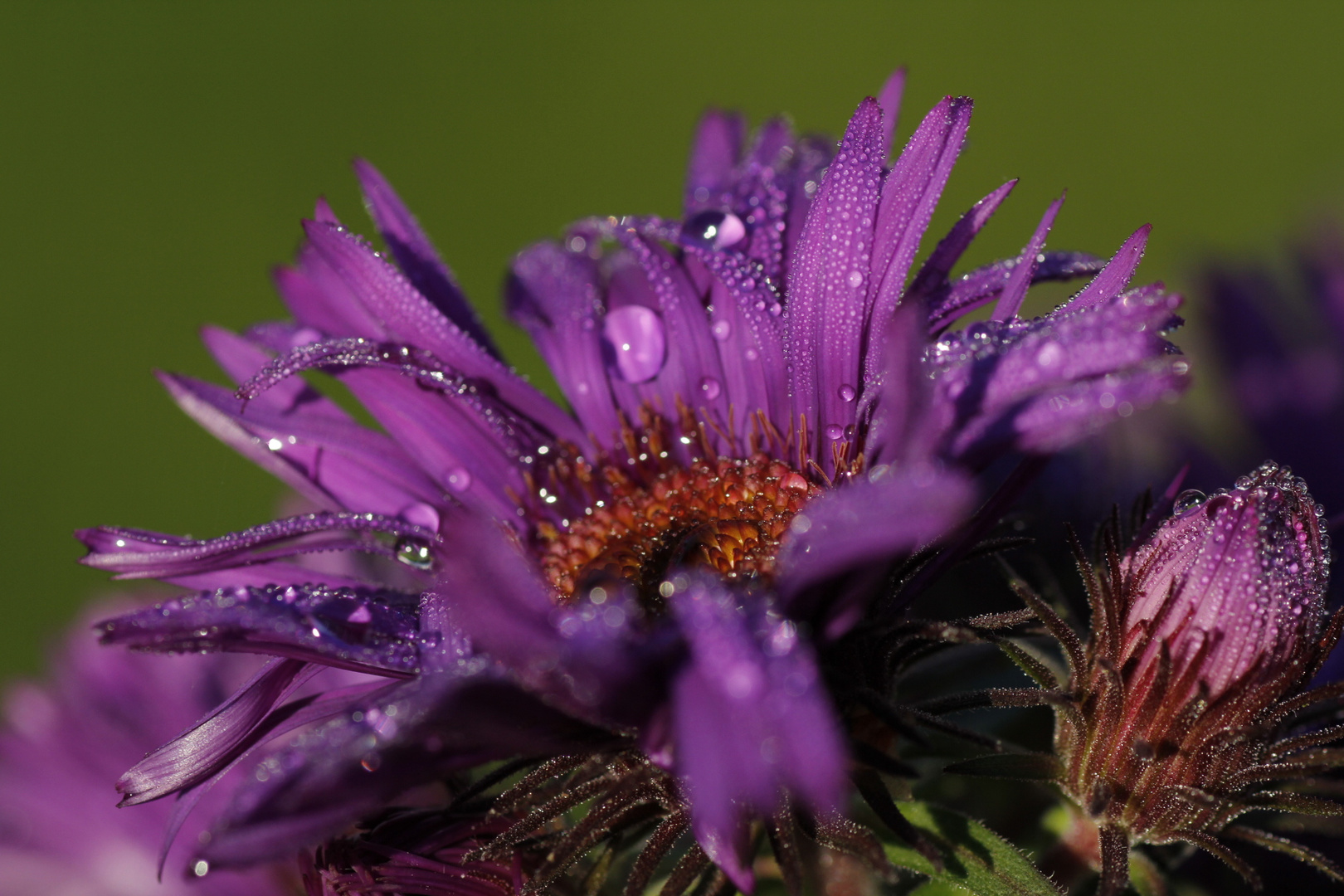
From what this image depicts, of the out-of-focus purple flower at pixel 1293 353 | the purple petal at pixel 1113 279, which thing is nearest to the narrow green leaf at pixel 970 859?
the purple petal at pixel 1113 279

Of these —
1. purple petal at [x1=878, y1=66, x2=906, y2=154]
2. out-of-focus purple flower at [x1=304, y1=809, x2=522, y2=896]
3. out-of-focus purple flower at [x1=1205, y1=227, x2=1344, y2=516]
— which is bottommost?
out-of-focus purple flower at [x1=1205, y1=227, x2=1344, y2=516]

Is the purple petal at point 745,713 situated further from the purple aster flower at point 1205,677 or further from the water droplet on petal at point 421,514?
the water droplet on petal at point 421,514

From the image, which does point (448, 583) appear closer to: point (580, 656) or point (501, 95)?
point (580, 656)

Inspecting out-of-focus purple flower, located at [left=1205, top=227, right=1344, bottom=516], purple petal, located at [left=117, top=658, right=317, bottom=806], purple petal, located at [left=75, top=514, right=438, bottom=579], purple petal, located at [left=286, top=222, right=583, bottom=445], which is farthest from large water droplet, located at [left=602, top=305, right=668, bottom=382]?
out-of-focus purple flower, located at [left=1205, top=227, right=1344, bottom=516]

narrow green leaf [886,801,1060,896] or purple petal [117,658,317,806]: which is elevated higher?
purple petal [117,658,317,806]

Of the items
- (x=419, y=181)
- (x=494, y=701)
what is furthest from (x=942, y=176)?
(x=419, y=181)

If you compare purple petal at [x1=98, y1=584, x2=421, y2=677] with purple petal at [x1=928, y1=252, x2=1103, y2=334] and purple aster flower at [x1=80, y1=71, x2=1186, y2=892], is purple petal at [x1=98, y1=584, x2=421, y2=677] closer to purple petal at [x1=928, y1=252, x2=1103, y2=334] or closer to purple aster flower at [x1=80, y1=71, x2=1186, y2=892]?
purple aster flower at [x1=80, y1=71, x2=1186, y2=892]

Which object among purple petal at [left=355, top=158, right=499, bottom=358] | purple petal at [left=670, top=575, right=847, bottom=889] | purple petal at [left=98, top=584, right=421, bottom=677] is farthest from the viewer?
purple petal at [left=355, top=158, right=499, bottom=358]

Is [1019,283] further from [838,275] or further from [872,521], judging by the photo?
[872,521]

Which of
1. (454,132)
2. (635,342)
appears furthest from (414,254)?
(454,132)
